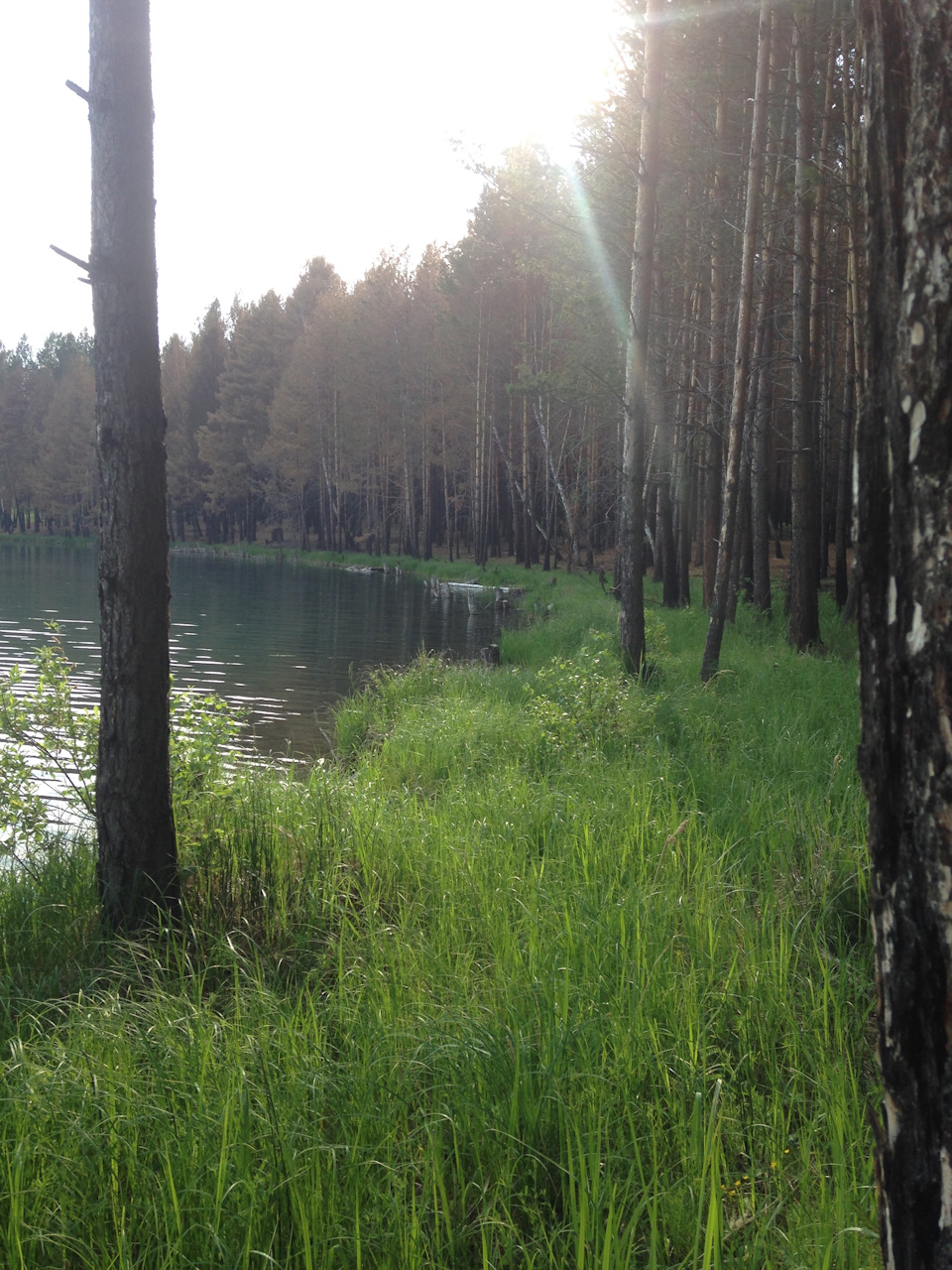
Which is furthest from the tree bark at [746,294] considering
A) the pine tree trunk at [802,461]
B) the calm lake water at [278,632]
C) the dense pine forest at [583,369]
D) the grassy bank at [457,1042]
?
the grassy bank at [457,1042]

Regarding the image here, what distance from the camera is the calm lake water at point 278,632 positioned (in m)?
13.4

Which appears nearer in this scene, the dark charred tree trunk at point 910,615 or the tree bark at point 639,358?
the dark charred tree trunk at point 910,615

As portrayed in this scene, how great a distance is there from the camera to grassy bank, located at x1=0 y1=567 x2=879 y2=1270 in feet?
7.38

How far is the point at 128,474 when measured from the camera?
13.9ft

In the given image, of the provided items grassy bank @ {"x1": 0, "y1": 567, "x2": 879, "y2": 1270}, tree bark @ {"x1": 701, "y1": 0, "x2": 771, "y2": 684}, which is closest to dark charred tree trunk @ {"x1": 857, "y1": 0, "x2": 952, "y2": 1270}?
grassy bank @ {"x1": 0, "y1": 567, "x2": 879, "y2": 1270}

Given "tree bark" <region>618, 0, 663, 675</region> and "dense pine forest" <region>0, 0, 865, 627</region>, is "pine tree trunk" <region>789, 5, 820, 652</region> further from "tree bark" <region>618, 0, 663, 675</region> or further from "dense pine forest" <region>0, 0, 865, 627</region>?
"tree bark" <region>618, 0, 663, 675</region>

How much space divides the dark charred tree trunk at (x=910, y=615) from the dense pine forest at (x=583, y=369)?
1008cm

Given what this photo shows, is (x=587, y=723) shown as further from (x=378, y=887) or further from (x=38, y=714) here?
(x=38, y=714)

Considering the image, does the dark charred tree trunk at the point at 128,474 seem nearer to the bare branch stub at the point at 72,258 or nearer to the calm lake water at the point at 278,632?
the bare branch stub at the point at 72,258

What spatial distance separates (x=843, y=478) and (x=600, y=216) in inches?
339

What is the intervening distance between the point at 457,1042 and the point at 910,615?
6.85 feet

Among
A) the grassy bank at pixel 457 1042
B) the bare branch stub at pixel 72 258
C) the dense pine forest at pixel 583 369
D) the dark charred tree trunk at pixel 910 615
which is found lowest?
the grassy bank at pixel 457 1042

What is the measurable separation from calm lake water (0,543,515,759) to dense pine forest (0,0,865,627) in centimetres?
530

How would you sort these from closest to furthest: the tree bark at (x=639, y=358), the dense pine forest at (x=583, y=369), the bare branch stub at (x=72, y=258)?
the bare branch stub at (x=72, y=258), the tree bark at (x=639, y=358), the dense pine forest at (x=583, y=369)
